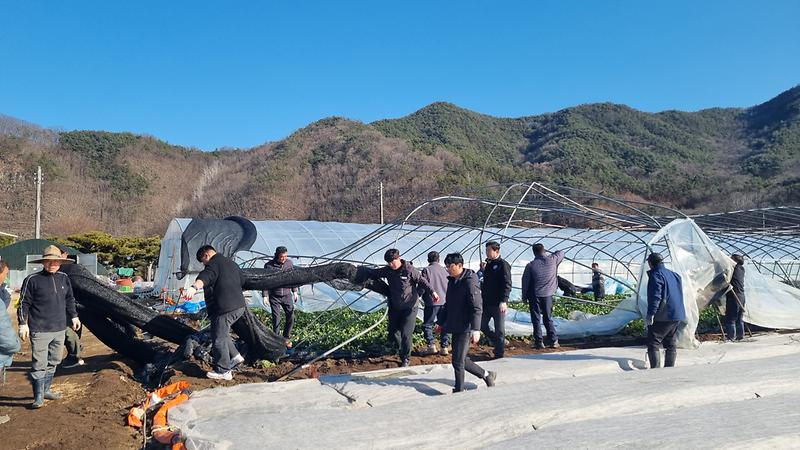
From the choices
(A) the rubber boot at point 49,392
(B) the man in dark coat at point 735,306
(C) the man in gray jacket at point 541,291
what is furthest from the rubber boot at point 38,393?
(B) the man in dark coat at point 735,306

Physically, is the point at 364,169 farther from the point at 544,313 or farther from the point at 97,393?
the point at 97,393

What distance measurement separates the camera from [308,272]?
8.12 m

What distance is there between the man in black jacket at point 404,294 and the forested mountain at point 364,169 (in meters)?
35.2

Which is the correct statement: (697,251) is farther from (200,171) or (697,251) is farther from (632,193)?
(200,171)

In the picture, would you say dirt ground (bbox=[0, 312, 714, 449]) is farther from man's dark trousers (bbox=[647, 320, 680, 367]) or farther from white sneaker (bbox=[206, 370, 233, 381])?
man's dark trousers (bbox=[647, 320, 680, 367])

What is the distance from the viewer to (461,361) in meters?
6.18

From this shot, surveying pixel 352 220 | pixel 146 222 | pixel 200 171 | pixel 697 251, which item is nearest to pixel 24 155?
pixel 146 222

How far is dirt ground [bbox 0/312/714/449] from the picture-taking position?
510 cm

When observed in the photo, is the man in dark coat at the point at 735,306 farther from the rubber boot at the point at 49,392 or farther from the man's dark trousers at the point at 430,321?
the rubber boot at the point at 49,392

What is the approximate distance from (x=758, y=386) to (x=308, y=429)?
4758mm

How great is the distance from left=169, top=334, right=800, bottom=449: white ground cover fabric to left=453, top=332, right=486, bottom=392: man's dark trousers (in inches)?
7.5

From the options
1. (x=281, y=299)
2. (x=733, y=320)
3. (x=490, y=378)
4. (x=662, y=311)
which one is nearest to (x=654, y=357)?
(x=662, y=311)

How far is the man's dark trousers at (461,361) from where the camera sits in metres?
6.19

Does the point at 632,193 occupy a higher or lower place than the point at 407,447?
higher
